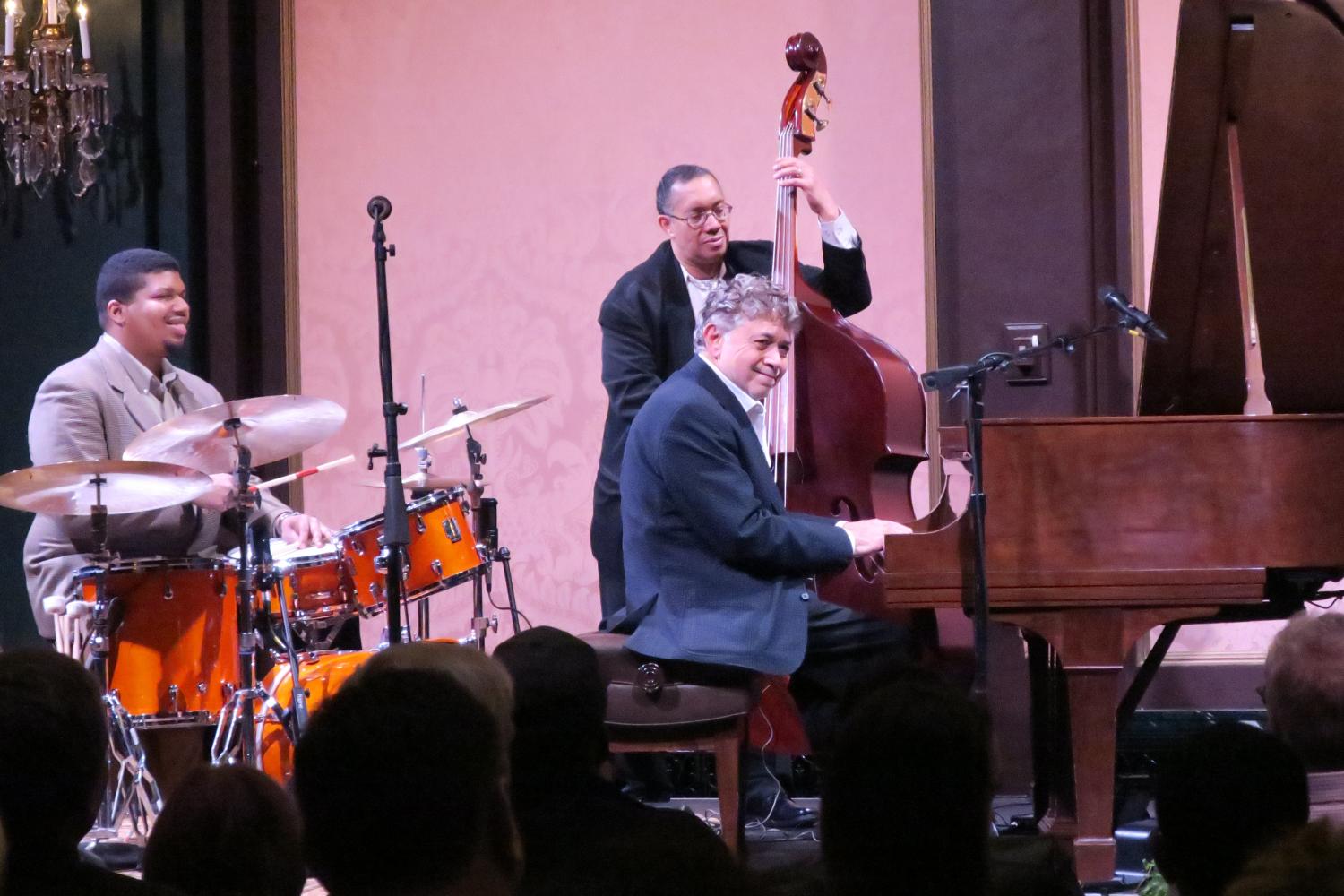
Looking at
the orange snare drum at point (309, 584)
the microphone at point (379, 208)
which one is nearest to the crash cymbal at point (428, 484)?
the orange snare drum at point (309, 584)

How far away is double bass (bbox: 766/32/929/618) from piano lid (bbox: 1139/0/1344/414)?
2.33 feet

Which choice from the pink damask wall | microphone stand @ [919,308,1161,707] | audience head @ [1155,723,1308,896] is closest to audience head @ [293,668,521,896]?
audience head @ [1155,723,1308,896]

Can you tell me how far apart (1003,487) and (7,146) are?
386cm

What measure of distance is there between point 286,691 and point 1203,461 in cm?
255

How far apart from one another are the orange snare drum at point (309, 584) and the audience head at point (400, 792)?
309cm

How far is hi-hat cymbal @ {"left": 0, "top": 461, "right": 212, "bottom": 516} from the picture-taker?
4176 millimetres

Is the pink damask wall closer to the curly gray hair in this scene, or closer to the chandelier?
the chandelier

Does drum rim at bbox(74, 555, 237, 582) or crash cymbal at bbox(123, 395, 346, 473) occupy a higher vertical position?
crash cymbal at bbox(123, 395, 346, 473)

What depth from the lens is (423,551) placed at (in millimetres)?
4906

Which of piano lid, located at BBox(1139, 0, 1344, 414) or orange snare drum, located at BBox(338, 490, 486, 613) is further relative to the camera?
orange snare drum, located at BBox(338, 490, 486, 613)

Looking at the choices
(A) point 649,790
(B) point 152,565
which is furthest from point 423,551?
(A) point 649,790

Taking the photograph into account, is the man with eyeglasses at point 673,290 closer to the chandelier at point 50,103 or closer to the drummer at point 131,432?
the drummer at point 131,432

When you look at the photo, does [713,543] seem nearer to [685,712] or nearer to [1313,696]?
[685,712]

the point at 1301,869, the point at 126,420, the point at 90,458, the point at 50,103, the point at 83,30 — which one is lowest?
the point at 1301,869
